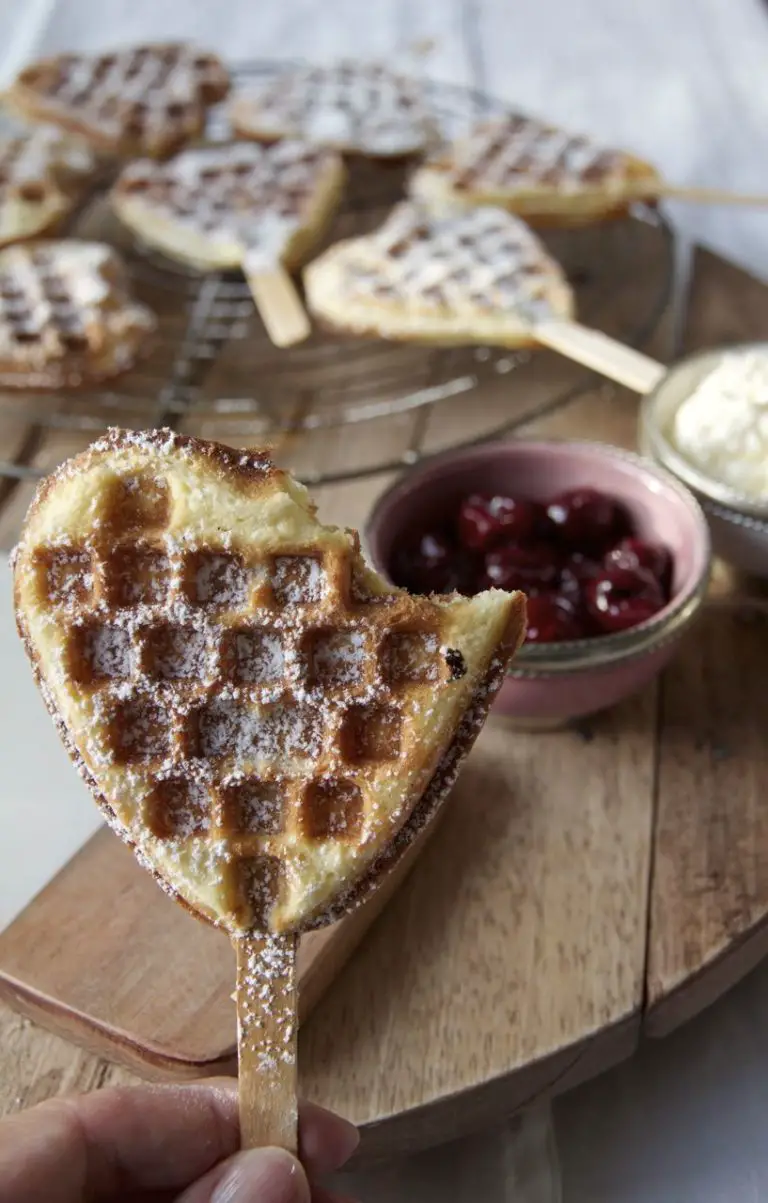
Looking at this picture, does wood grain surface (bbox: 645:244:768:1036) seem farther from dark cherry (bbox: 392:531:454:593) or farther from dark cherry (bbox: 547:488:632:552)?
dark cherry (bbox: 392:531:454:593)

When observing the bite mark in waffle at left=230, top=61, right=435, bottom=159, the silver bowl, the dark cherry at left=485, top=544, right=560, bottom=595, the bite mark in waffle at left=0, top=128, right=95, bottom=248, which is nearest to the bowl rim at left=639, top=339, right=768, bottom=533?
the silver bowl

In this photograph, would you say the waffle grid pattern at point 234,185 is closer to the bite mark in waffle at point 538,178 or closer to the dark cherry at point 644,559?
the bite mark in waffle at point 538,178

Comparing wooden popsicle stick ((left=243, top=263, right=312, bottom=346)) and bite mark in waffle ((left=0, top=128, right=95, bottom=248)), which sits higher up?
bite mark in waffle ((left=0, top=128, right=95, bottom=248))

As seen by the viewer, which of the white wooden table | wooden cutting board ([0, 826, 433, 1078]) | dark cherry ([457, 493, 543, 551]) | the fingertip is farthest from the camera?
the white wooden table

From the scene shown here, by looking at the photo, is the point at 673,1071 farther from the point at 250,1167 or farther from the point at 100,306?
the point at 100,306

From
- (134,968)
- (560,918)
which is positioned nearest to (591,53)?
(560,918)

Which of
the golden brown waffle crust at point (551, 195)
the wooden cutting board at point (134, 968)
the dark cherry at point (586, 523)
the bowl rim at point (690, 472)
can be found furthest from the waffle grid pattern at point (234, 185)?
the wooden cutting board at point (134, 968)
